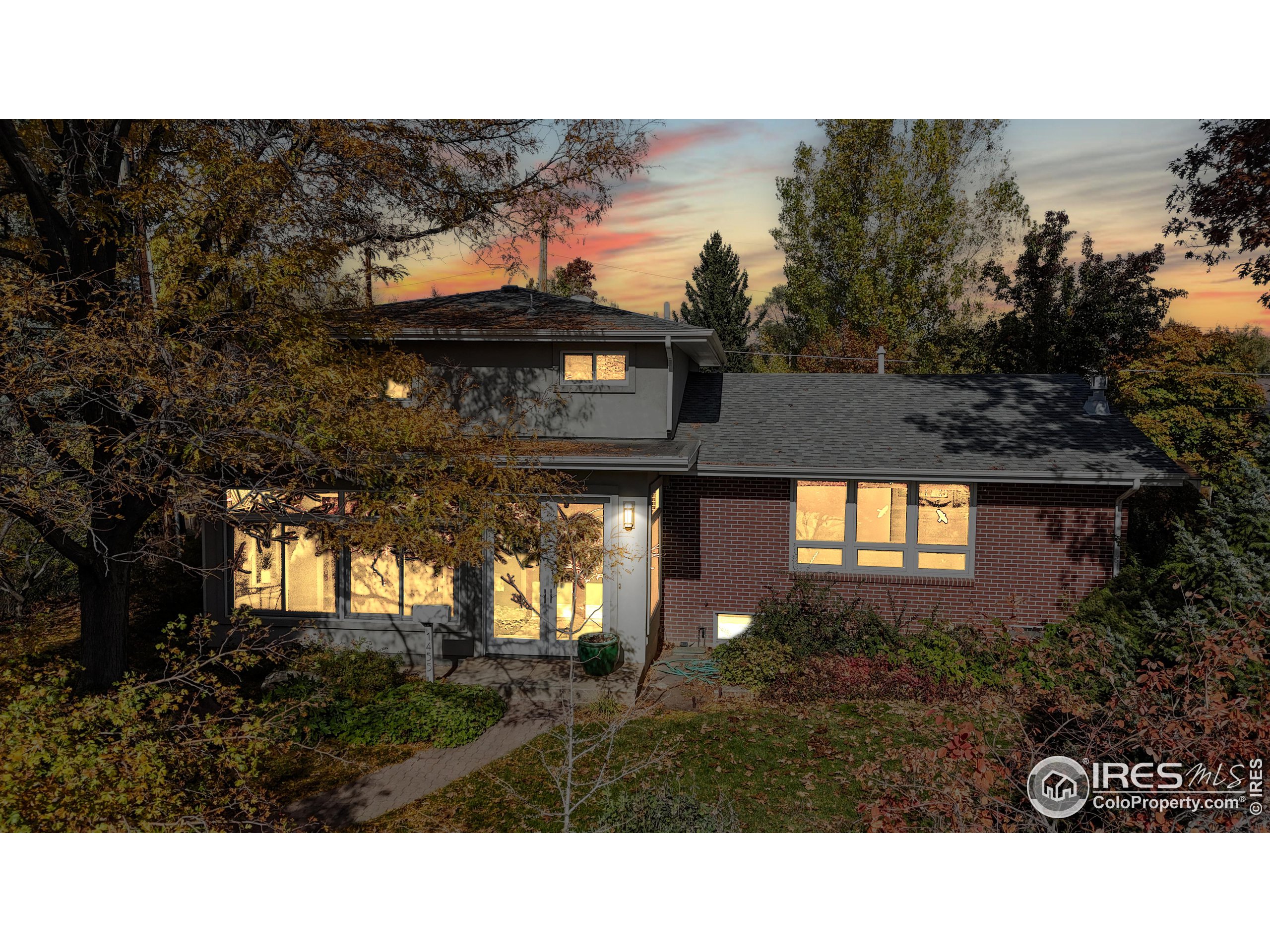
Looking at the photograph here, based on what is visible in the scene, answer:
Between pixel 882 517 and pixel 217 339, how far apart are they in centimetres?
1222

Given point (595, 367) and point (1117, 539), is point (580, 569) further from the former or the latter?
point (1117, 539)

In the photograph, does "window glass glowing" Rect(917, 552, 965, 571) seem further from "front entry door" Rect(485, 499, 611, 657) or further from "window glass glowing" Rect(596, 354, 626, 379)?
"window glass glowing" Rect(596, 354, 626, 379)

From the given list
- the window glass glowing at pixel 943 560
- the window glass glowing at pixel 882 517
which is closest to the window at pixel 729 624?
the window glass glowing at pixel 882 517

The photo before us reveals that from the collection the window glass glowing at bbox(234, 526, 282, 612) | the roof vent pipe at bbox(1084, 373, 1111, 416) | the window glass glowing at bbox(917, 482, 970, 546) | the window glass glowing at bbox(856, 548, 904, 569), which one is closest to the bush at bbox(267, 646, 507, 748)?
the window glass glowing at bbox(234, 526, 282, 612)

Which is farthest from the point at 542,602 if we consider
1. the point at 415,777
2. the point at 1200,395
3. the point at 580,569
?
the point at 1200,395

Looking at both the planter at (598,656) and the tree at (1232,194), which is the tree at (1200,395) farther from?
the planter at (598,656)

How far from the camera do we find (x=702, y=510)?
1316cm

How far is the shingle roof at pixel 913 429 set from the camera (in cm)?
1176

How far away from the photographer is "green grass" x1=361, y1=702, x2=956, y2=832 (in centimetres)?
721

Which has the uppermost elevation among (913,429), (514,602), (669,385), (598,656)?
(669,385)

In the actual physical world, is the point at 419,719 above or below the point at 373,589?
below

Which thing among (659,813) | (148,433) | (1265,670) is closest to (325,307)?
(148,433)

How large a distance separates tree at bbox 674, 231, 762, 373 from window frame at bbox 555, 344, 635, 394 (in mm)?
22955

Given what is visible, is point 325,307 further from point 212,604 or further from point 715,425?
point 715,425
